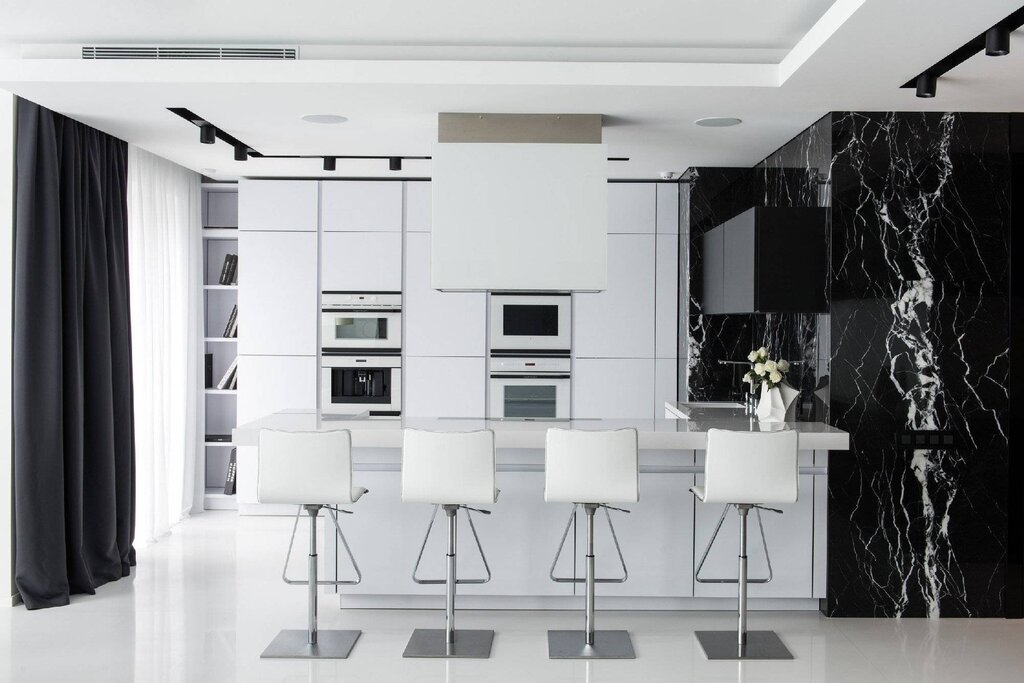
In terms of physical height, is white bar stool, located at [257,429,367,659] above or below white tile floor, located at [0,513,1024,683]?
above

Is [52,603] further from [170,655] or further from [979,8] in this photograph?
[979,8]

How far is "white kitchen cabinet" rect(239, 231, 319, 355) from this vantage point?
23.4 ft

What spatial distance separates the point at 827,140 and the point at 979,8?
1.62m

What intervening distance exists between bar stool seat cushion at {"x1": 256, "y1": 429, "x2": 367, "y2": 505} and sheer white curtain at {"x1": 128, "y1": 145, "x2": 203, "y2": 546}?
2665mm

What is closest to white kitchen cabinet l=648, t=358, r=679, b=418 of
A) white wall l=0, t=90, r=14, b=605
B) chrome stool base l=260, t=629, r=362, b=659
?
chrome stool base l=260, t=629, r=362, b=659

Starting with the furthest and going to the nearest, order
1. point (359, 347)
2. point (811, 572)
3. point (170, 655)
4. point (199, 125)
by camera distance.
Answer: point (359, 347)
point (199, 125)
point (811, 572)
point (170, 655)

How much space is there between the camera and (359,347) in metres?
7.09

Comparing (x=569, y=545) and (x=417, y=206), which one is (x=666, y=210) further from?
(x=569, y=545)

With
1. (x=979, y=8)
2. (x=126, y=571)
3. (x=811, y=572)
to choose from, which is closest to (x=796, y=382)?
(x=811, y=572)

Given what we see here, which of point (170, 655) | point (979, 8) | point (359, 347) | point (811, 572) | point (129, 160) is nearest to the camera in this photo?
point (979, 8)

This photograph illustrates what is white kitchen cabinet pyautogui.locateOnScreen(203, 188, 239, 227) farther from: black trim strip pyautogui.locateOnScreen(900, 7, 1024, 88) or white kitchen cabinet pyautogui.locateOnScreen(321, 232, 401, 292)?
black trim strip pyautogui.locateOnScreen(900, 7, 1024, 88)

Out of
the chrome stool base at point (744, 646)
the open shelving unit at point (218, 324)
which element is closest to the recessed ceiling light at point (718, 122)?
the chrome stool base at point (744, 646)

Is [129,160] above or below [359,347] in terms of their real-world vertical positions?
above

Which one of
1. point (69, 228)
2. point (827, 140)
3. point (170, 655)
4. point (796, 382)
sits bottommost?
point (170, 655)
